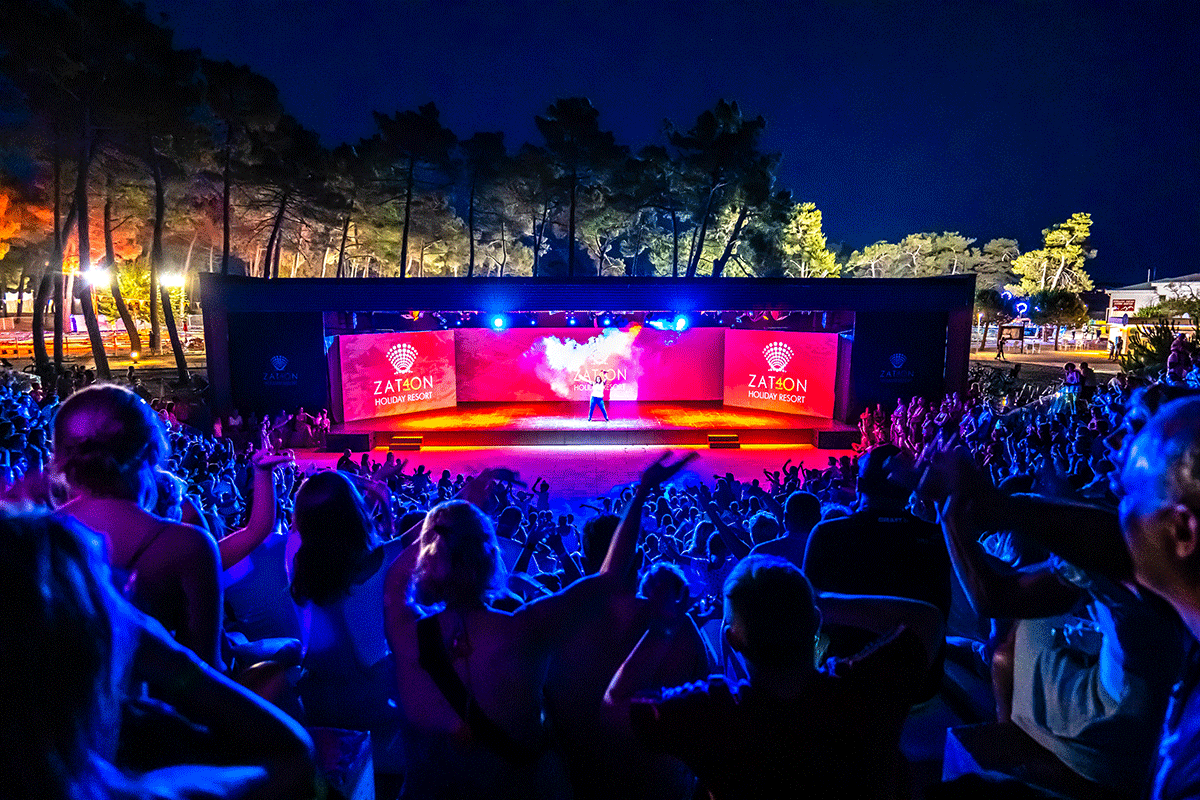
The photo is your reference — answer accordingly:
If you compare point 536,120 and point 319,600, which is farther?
point 536,120

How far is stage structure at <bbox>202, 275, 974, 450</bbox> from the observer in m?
14.0

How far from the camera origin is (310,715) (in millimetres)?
2211

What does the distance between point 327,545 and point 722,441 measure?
43.5 ft

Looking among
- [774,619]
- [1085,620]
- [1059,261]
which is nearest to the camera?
[774,619]

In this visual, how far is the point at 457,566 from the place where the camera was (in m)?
1.76

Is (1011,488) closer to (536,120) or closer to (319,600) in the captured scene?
(319,600)

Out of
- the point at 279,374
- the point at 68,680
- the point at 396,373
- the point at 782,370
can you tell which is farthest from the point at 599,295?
the point at 68,680

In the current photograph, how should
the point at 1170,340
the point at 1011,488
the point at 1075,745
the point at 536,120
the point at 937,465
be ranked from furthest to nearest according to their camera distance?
the point at 536,120
the point at 1170,340
the point at 1011,488
the point at 1075,745
the point at 937,465

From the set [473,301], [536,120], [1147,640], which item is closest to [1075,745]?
[1147,640]

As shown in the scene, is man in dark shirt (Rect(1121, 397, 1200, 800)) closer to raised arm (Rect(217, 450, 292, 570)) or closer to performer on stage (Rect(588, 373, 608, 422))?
raised arm (Rect(217, 450, 292, 570))

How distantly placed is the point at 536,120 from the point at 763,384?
14.4 metres

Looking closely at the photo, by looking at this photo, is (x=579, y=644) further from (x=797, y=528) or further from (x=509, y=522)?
(x=509, y=522)

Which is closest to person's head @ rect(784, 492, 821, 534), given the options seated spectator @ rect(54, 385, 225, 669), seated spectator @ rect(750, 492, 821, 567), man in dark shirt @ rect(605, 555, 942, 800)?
seated spectator @ rect(750, 492, 821, 567)

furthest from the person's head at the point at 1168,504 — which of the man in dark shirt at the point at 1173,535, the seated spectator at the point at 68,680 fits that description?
the seated spectator at the point at 68,680
